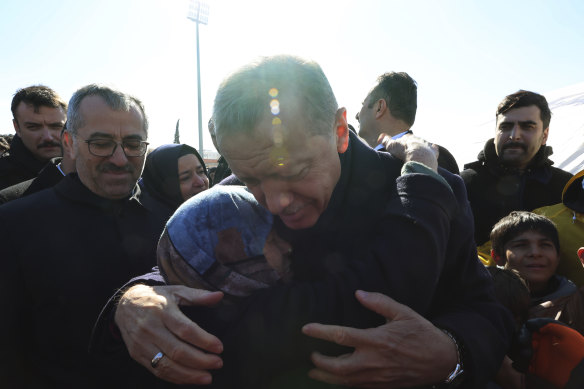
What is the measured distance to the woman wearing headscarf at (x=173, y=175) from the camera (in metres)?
3.66

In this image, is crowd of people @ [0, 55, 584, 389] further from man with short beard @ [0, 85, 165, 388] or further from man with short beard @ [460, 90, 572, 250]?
man with short beard @ [460, 90, 572, 250]

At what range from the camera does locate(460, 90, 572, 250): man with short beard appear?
3791 mm

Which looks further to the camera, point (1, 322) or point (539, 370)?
point (1, 322)

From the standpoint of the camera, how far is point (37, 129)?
3.97m

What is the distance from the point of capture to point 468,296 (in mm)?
1365

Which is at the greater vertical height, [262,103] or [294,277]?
[262,103]

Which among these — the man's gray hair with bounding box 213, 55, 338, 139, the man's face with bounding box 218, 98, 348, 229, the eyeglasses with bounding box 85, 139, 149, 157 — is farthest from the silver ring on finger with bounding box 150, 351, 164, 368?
the eyeglasses with bounding box 85, 139, 149, 157

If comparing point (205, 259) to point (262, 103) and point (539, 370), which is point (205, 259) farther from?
point (539, 370)

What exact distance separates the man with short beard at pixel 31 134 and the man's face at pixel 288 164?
368 centimetres

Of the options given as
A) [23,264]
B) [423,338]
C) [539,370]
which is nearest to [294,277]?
[423,338]

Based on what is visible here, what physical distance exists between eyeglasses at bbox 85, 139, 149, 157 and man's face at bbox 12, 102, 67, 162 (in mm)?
2101

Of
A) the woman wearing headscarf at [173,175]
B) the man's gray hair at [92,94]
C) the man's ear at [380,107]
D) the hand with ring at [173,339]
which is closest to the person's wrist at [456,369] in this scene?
the hand with ring at [173,339]

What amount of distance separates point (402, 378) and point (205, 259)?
2.22ft

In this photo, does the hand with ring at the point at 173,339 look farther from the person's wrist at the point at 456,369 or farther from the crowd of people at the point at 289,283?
the person's wrist at the point at 456,369
